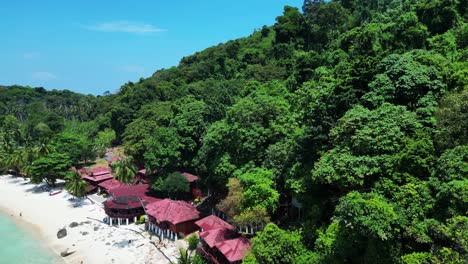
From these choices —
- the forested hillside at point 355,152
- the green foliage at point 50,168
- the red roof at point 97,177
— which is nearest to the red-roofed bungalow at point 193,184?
the forested hillside at point 355,152

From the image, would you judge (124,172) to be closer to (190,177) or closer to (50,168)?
(190,177)

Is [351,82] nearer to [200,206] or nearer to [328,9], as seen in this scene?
[200,206]

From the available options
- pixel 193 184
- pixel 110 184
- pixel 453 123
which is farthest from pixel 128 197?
pixel 453 123

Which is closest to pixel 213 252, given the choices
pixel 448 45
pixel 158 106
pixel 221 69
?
pixel 448 45

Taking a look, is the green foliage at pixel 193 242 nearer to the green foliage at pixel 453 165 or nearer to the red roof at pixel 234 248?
the red roof at pixel 234 248

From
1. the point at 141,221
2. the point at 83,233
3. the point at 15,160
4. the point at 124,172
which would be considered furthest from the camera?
the point at 15,160
